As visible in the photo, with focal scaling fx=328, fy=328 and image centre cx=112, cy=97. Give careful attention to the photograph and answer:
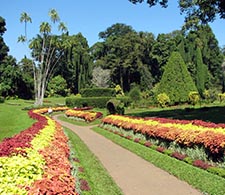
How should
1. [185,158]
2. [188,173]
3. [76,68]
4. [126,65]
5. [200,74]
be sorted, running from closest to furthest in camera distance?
1. [188,173]
2. [185,158]
3. [200,74]
4. [126,65]
5. [76,68]

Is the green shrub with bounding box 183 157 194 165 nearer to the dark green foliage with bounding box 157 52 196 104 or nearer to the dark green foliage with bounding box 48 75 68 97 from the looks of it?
the dark green foliage with bounding box 157 52 196 104

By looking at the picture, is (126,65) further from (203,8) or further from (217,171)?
(217,171)

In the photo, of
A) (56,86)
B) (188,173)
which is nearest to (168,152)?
(188,173)

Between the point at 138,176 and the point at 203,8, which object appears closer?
the point at 138,176

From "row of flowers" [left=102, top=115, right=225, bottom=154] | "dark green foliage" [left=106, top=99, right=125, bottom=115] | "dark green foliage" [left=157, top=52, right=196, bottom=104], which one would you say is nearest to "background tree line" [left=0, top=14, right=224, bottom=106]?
"dark green foliage" [left=157, top=52, right=196, bottom=104]

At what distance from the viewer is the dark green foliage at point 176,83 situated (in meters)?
37.3

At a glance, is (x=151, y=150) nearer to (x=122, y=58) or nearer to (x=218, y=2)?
(x=218, y=2)

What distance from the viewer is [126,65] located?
5553cm

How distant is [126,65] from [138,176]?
48.4 meters

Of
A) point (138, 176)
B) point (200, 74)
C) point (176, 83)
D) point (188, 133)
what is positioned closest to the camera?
point (138, 176)

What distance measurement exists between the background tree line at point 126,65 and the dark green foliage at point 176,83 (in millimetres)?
13758

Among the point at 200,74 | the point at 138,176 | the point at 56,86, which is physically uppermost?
the point at 200,74

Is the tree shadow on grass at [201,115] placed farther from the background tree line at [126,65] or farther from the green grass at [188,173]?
the background tree line at [126,65]

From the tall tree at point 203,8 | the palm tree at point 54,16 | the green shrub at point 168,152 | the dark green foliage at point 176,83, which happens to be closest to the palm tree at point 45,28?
the palm tree at point 54,16
